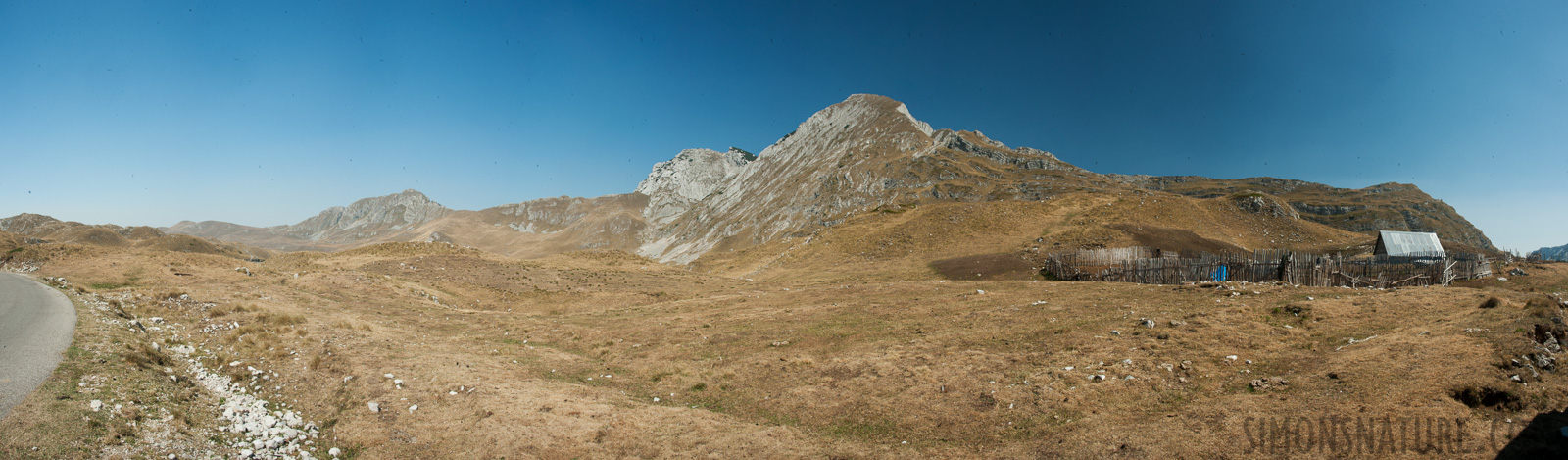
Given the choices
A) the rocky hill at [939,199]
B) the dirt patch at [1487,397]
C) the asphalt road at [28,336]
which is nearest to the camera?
the dirt patch at [1487,397]

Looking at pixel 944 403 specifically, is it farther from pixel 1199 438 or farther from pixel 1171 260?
pixel 1171 260

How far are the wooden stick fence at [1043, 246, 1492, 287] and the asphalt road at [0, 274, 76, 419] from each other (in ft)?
129

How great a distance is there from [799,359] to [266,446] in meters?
12.2

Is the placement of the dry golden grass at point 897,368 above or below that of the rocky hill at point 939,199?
below

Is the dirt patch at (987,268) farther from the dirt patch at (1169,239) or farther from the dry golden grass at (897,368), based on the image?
the dry golden grass at (897,368)

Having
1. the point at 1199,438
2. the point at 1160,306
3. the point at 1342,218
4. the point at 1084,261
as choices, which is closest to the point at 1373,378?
the point at 1199,438

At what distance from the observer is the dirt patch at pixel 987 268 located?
4088 centimetres

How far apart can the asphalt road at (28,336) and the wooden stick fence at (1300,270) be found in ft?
129

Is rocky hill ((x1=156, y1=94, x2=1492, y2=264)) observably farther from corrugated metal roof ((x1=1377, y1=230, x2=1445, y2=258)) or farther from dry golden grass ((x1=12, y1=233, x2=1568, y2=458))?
dry golden grass ((x1=12, y1=233, x2=1568, y2=458))

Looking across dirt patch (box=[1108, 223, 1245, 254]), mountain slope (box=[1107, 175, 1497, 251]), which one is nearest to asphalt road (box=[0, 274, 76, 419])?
dirt patch (box=[1108, 223, 1245, 254])

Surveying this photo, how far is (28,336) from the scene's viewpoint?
12.1 meters

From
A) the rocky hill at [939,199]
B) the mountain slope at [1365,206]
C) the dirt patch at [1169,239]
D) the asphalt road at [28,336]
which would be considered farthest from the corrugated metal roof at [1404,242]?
the mountain slope at [1365,206]

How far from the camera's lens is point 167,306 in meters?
19.3

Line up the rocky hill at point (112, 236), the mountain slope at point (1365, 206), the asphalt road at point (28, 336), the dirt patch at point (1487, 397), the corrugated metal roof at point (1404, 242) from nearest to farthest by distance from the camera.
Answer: the dirt patch at point (1487, 397) → the asphalt road at point (28, 336) → the corrugated metal roof at point (1404, 242) → the rocky hill at point (112, 236) → the mountain slope at point (1365, 206)
